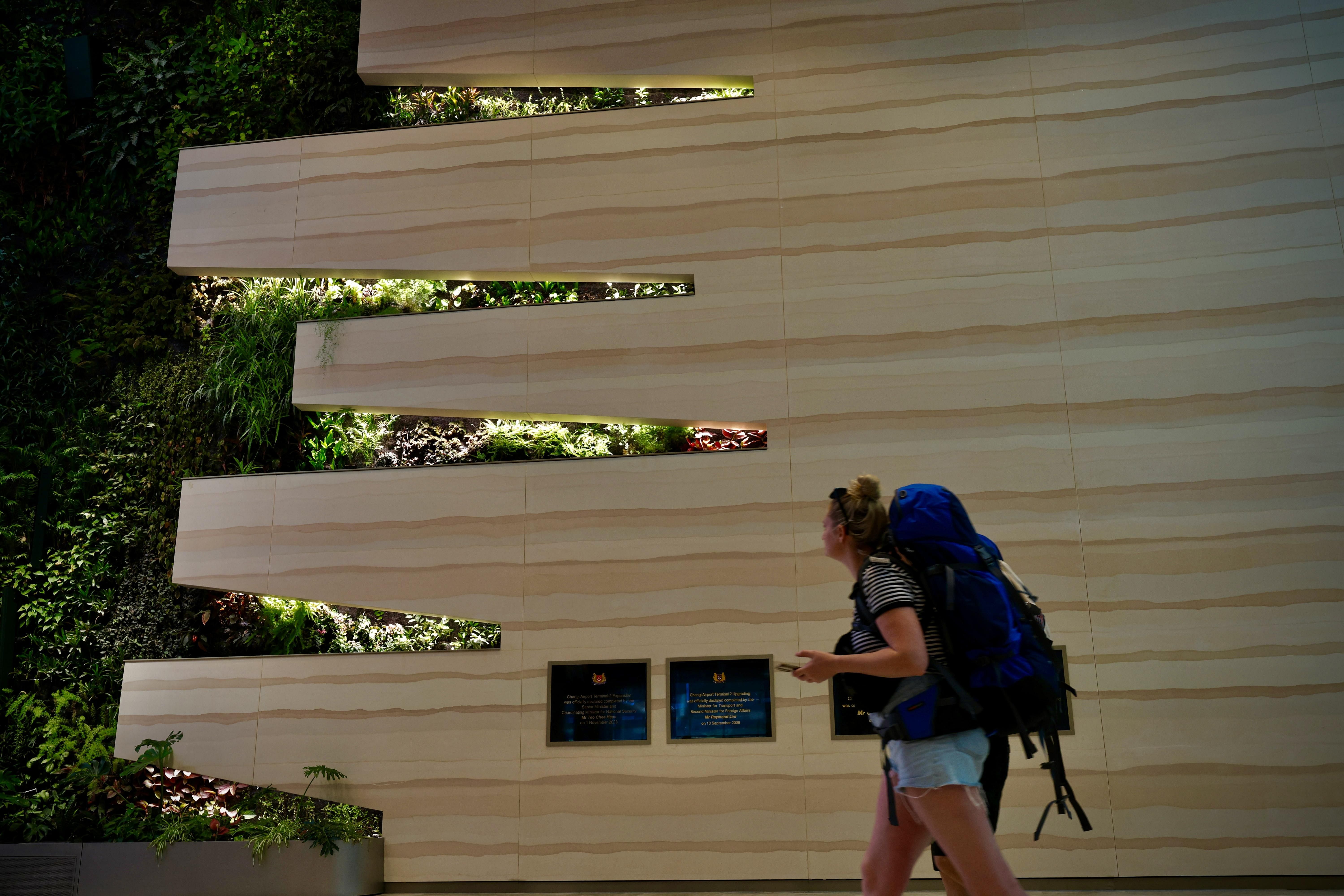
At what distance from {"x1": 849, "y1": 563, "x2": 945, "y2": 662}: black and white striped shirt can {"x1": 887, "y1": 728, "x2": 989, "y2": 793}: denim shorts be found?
8.6 inches

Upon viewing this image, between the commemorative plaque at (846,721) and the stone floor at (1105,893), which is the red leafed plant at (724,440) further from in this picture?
the stone floor at (1105,893)

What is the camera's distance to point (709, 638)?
18.6 feet

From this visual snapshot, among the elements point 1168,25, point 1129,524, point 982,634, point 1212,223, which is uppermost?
point 1168,25

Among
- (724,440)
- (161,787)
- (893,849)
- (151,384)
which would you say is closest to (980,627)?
(893,849)

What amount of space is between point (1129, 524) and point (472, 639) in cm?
416

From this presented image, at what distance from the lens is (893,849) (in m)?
2.72

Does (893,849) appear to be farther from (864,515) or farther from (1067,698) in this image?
(1067,698)

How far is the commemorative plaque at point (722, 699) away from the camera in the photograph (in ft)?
18.2

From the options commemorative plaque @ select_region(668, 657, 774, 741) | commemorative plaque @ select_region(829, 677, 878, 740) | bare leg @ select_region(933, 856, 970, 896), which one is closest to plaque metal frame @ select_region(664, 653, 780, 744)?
commemorative plaque @ select_region(668, 657, 774, 741)

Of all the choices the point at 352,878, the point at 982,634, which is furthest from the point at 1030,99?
the point at 352,878

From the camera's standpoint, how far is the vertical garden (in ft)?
20.6

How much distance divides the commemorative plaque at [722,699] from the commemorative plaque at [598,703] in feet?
0.60

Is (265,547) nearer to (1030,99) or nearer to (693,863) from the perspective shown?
(693,863)

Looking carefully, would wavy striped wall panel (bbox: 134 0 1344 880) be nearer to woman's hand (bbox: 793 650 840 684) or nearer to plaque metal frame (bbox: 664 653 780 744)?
plaque metal frame (bbox: 664 653 780 744)
